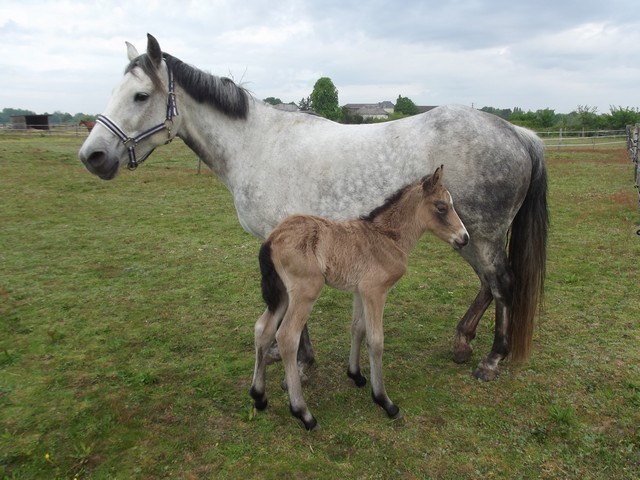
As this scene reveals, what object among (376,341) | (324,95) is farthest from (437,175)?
(324,95)

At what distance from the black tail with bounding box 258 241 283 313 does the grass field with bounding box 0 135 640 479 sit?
0.87m

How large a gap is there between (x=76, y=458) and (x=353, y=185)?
2.70 metres

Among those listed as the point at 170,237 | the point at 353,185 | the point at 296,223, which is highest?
the point at 353,185

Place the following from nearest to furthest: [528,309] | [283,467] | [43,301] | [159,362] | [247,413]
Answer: [283,467] < [247,413] < [528,309] < [159,362] < [43,301]

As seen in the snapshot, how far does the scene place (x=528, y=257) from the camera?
3660 mm

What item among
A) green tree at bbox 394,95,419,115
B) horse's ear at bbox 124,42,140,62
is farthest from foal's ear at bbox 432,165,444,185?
green tree at bbox 394,95,419,115

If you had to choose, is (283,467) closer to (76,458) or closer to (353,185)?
(76,458)

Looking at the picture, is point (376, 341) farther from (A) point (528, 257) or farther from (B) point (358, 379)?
(A) point (528, 257)

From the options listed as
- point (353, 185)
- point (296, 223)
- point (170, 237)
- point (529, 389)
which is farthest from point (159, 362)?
point (170, 237)

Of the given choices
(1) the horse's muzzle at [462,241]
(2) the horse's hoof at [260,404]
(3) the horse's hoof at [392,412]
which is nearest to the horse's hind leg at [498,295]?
(1) the horse's muzzle at [462,241]

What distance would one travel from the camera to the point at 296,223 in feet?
9.77

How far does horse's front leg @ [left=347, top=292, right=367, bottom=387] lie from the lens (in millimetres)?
3381

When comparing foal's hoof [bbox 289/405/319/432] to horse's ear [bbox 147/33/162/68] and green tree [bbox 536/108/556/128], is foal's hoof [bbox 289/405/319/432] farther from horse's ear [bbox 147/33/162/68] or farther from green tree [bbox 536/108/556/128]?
green tree [bbox 536/108/556/128]

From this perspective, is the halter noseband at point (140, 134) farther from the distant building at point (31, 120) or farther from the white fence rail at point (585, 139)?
the distant building at point (31, 120)
